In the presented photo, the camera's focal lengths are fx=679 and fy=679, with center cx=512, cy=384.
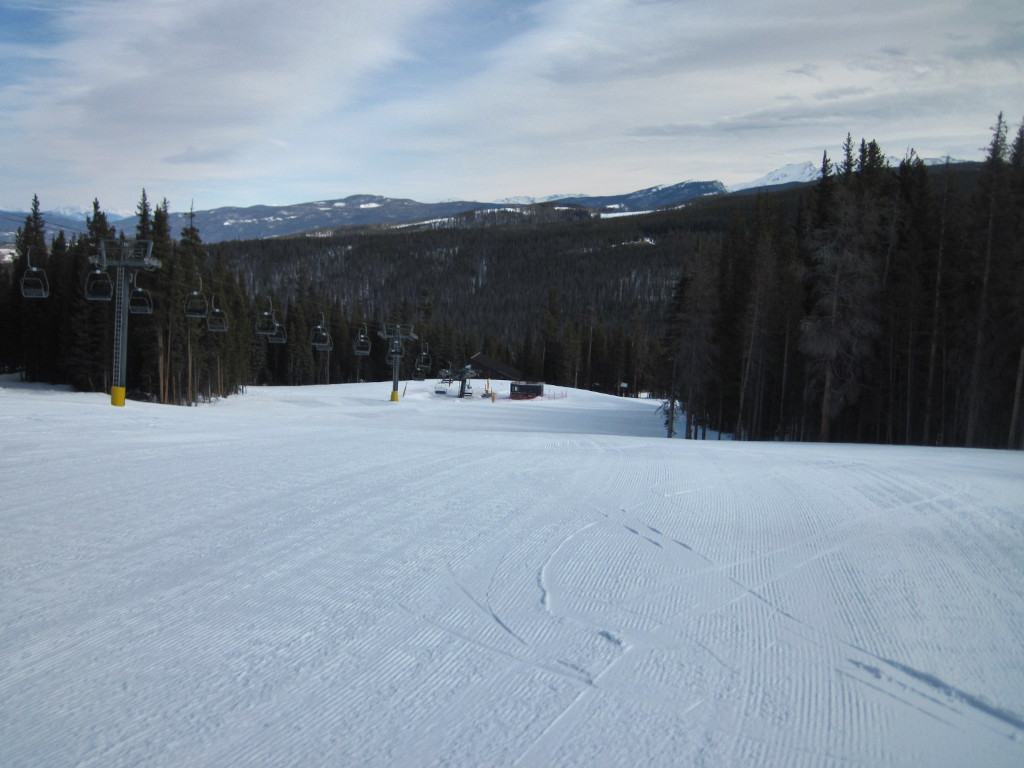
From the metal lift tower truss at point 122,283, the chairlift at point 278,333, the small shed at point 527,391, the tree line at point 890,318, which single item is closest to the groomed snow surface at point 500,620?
the metal lift tower truss at point 122,283

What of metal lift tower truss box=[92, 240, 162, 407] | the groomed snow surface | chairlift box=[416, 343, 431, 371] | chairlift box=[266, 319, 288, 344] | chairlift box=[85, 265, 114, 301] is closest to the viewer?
the groomed snow surface

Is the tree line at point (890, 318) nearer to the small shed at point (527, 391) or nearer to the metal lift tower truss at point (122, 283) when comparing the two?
the metal lift tower truss at point (122, 283)

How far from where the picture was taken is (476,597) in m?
5.32

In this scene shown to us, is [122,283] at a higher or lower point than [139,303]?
higher

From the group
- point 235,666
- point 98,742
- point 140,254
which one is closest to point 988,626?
point 235,666

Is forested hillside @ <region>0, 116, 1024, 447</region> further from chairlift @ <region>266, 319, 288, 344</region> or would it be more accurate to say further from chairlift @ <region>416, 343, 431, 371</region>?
chairlift @ <region>416, 343, 431, 371</region>

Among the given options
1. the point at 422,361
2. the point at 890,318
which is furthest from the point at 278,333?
the point at 890,318

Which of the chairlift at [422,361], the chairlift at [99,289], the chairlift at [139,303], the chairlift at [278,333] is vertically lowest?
the chairlift at [422,361]

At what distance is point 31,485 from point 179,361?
3960cm

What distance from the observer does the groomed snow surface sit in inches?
137

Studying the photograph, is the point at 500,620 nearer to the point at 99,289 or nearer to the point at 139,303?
the point at 99,289

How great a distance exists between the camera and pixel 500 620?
491 centimetres

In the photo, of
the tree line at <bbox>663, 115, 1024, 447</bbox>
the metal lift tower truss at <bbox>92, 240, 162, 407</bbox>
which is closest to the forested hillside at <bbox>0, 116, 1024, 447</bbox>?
the tree line at <bbox>663, 115, 1024, 447</bbox>

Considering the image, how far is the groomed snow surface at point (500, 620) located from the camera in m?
3.48
